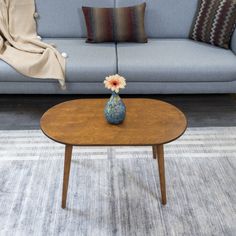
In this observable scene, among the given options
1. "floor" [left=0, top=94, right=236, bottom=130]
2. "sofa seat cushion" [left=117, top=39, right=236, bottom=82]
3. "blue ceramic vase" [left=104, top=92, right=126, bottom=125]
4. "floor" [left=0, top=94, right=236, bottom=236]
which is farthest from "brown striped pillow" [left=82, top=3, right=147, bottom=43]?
"blue ceramic vase" [left=104, top=92, right=126, bottom=125]

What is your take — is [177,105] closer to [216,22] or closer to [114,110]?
[216,22]

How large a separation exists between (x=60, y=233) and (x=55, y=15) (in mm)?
1791

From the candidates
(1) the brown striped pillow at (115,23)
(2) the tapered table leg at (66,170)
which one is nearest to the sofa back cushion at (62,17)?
(1) the brown striped pillow at (115,23)

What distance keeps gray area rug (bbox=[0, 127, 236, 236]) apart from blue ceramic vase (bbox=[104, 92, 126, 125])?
1.31 ft

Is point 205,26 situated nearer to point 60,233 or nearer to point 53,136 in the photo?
point 53,136

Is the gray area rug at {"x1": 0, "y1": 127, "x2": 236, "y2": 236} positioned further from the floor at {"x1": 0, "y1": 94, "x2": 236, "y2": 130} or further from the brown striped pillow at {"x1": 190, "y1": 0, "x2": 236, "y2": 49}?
the brown striped pillow at {"x1": 190, "y1": 0, "x2": 236, "y2": 49}

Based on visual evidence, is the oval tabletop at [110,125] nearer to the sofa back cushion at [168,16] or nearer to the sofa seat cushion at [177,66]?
the sofa seat cushion at [177,66]

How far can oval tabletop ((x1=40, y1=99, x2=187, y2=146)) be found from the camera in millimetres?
1519

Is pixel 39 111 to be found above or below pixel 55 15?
below

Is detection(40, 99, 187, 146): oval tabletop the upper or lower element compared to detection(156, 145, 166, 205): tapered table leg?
upper

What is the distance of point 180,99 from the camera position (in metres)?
2.64

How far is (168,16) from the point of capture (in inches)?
107

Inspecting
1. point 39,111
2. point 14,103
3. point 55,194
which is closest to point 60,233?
point 55,194

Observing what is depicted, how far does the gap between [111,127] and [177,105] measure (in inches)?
42.1
